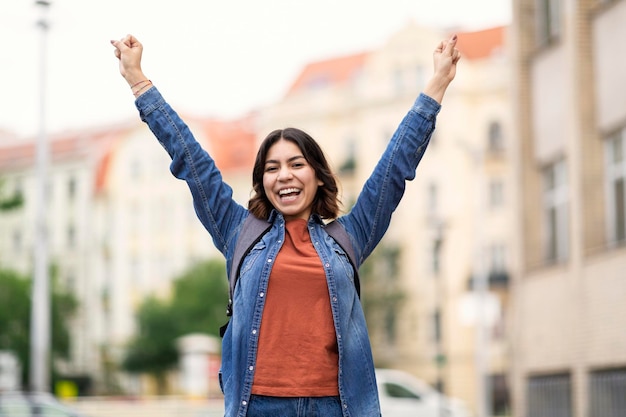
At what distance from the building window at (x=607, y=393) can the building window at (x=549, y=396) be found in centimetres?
113

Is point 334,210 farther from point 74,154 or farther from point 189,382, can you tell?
point 74,154

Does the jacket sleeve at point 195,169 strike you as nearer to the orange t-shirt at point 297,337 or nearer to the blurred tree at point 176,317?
the orange t-shirt at point 297,337

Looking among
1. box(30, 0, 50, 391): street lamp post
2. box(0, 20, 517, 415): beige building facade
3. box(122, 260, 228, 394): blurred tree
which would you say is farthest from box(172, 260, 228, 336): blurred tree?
box(30, 0, 50, 391): street lamp post

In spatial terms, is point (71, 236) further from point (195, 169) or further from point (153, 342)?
point (195, 169)

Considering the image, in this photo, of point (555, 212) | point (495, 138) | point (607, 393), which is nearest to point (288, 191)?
point (607, 393)

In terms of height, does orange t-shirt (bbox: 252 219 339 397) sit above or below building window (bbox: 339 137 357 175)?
below

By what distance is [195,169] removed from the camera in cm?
459

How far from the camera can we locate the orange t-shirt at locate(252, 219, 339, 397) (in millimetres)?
4250

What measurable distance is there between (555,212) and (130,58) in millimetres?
17499

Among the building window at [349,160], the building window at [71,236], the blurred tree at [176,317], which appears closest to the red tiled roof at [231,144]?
the building window at [349,160]

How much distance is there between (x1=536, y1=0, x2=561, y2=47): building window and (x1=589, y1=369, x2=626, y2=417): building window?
17.0ft

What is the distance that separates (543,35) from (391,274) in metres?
48.2

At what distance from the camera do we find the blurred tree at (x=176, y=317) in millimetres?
68875

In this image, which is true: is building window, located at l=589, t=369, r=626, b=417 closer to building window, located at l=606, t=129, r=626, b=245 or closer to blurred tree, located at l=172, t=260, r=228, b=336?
building window, located at l=606, t=129, r=626, b=245
